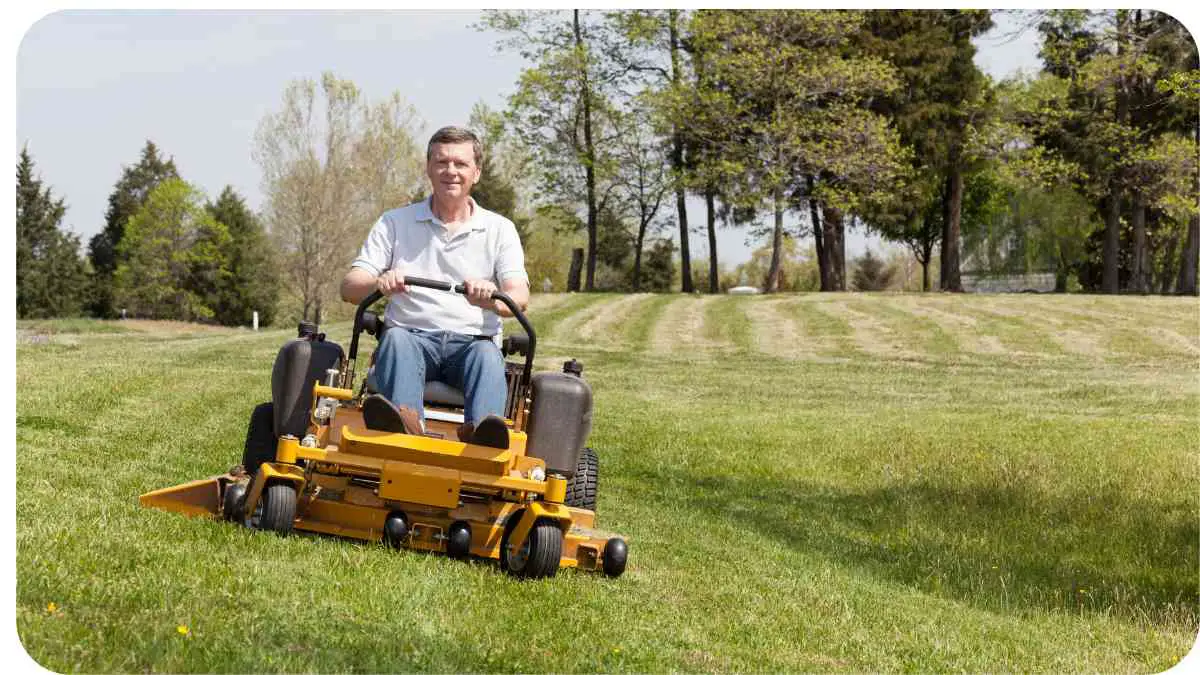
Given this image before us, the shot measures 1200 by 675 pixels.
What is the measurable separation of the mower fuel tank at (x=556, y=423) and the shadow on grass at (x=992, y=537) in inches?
120

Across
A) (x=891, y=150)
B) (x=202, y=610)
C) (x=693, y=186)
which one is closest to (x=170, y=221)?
(x=693, y=186)

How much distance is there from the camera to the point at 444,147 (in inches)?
257

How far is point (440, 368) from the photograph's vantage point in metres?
6.61

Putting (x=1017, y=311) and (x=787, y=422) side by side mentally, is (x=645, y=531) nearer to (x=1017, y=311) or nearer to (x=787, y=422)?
(x=787, y=422)

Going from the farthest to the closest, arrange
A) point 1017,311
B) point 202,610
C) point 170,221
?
1. point 170,221
2. point 1017,311
3. point 202,610

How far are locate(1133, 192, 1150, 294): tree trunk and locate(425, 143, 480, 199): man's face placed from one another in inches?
1403

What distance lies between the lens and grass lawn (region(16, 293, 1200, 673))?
4840 millimetres

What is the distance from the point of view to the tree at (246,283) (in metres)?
56.0

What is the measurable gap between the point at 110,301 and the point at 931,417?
4613 cm

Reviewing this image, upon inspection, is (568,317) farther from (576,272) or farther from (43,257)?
(43,257)

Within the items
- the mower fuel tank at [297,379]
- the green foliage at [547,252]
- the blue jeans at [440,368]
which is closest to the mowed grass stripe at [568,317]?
the green foliage at [547,252]

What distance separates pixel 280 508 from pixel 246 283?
51.8 metres

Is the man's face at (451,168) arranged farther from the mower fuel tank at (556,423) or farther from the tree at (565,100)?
the tree at (565,100)

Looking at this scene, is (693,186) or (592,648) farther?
(693,186)
